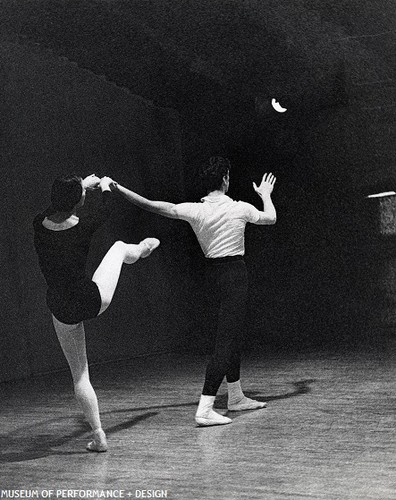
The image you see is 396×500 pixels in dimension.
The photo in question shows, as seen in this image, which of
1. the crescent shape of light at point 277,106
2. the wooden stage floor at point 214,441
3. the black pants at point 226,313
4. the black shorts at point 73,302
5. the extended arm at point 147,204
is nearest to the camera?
the wooden stage floor at point 214,441

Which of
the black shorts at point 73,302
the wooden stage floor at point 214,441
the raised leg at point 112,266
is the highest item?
the raised leg at point 112,266

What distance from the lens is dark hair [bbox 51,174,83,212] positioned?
11.6ft

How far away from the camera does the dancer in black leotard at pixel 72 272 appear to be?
3.50m

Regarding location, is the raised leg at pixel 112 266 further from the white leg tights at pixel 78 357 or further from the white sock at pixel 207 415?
the white sock at pixel 207 415

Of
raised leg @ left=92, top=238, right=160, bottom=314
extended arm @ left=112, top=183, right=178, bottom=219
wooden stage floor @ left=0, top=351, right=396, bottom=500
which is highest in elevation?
extended arm @ left=112, top=183, right=178, bottom=219

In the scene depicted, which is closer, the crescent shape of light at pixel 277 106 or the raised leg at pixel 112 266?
the raised leg at pixel 112 266

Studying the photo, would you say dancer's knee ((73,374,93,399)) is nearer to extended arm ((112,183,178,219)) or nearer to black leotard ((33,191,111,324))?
black leotard ((33,191,111,324))

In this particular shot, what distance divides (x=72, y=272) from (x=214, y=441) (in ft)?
3.70

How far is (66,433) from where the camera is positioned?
442cm

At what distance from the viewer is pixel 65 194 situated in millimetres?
3562

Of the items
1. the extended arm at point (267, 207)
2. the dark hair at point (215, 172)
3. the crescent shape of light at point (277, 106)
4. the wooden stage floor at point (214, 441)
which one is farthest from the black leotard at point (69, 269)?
the crescent shape of light at point (277, 106)

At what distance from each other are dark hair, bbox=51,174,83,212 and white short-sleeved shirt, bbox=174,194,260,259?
78cm

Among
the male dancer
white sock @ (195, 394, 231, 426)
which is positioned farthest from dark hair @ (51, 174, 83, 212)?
white sock @ (195, 394, 231, 426)

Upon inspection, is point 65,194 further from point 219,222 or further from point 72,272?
point 219,222
